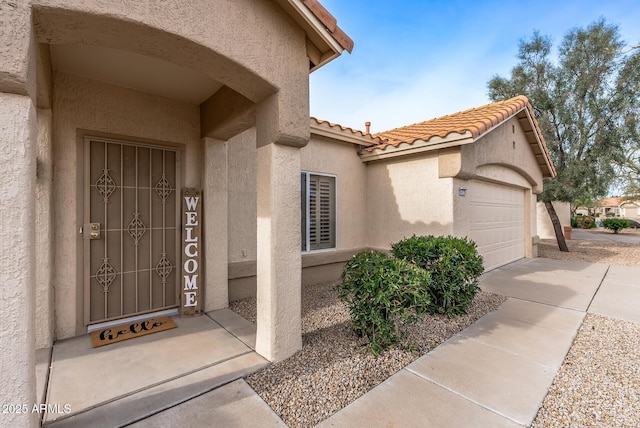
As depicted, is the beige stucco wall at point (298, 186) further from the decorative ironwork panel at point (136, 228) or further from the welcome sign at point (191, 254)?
the decorative ironwork panel at point (136, 228)

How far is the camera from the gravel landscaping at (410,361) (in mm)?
2750

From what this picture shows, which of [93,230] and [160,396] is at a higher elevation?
[93,230]

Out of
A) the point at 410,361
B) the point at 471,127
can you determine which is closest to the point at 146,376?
the point at 410,361

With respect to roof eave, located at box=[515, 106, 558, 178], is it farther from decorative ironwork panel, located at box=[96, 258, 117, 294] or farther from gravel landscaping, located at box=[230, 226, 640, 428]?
decorative ironwork panel, located at box=[96, 258, 117, 294]

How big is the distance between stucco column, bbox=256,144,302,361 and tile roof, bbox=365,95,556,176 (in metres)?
4.33

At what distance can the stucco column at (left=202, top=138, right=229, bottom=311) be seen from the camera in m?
5.12

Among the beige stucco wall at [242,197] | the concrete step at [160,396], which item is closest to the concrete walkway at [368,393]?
the concrete step at [160,396]

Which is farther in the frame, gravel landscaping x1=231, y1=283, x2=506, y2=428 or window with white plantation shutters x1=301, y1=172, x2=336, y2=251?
window with white plantation shutters x1=301, y1=172, x2=336, y2=251

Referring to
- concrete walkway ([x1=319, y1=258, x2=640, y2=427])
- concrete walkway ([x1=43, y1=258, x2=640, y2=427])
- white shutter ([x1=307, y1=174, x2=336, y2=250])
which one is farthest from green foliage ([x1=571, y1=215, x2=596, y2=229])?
white shutter ([x1=307, y1=174, x2=336, y2=250])

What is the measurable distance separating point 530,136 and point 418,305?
9.40 metres

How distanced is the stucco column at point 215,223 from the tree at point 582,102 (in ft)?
44.5

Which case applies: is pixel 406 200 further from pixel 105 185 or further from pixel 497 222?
pixel 105 185

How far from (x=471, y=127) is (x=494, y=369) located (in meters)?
4.84

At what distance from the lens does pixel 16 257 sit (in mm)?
2004
